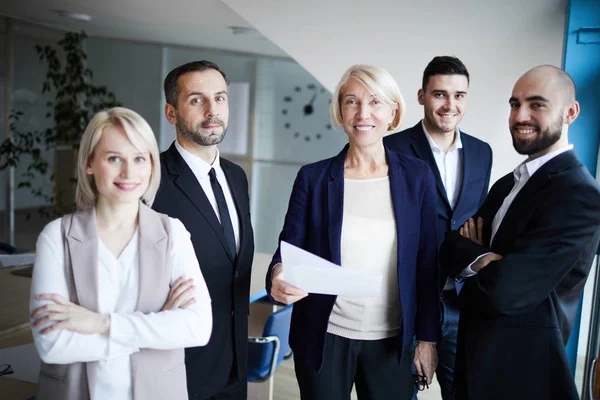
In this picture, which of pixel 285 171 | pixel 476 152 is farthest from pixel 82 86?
pixel 476 152

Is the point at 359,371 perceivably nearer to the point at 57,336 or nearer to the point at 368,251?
the point at 368,251

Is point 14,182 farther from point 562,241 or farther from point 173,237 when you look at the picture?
point 562,241

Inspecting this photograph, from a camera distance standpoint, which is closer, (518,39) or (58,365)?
(58,365)

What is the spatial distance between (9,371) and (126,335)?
1.30 m

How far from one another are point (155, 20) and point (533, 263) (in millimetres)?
6175

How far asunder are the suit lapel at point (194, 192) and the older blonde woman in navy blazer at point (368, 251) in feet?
0.87

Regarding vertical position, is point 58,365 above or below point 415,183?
below

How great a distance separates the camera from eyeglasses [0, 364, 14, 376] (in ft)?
7.94

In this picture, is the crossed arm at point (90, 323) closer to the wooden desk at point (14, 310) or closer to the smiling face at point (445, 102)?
the wooden desk at point (14, 310)

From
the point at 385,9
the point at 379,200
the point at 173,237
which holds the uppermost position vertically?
the point at 385,9

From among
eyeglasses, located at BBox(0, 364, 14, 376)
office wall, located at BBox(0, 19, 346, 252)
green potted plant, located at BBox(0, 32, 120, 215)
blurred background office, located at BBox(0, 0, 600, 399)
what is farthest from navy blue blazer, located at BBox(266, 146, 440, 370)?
office wall, located at BBox(0, 19, 346, 252)

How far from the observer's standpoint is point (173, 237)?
1.70m

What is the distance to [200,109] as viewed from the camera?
7.07 ft

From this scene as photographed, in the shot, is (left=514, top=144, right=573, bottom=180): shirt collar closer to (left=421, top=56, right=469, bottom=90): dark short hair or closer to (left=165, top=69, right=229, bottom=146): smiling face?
(left=421, top=56, right=469, bottom=90): dark short hair
